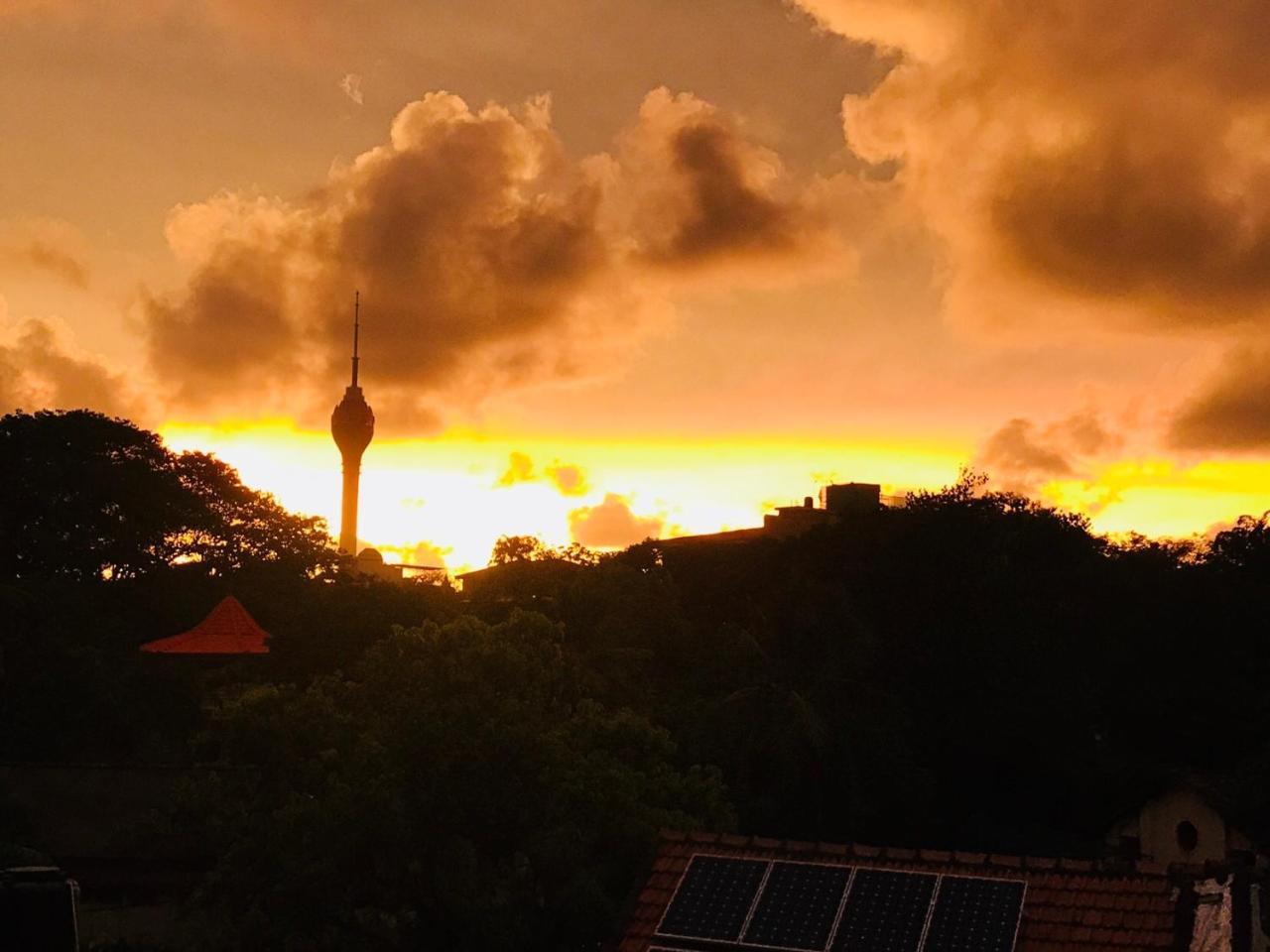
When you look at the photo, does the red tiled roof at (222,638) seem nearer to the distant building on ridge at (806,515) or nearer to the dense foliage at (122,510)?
the dense foliage at (122,510)

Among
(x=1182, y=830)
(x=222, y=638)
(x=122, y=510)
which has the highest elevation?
(x=122, y=510)

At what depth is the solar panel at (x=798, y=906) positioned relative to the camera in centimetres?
1788

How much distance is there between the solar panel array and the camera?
56.9ft

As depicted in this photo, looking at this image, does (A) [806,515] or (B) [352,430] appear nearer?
(A) [806,515]

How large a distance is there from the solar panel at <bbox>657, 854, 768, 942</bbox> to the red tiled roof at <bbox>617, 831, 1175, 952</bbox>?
0.65ft

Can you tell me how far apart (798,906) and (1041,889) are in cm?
280

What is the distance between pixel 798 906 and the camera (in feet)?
59.8

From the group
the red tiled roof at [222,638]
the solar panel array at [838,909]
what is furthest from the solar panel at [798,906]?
the red tiled roof at [222,638]

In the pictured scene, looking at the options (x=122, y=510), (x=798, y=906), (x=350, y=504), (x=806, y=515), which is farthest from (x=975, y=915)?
(x=350, y=504)

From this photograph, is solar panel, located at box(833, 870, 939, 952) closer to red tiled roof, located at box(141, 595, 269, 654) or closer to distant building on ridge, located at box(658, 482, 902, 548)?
red tiled roof, located at box(141, 595, 269, 654)

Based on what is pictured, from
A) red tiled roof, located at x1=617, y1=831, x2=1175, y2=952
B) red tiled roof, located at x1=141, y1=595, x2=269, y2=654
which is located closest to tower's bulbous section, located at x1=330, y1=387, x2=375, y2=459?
red tiled roof, located at x1=141, y1=595, x2=269, y2=654

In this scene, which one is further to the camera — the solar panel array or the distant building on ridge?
the distant building on ridge

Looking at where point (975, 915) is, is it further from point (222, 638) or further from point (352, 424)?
point (352, 424)

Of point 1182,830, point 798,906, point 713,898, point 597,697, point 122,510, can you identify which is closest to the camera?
point 798,906
